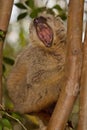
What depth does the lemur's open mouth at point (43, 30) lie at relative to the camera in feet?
4.89

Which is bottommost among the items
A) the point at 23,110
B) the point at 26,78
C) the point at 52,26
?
the point at 23,110

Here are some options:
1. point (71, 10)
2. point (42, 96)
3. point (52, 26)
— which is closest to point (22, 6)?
point (52, 26)

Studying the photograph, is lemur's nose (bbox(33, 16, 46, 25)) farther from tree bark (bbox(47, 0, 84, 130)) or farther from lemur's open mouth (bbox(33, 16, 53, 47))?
tree bark (bbox(47, 0, 84, 130))

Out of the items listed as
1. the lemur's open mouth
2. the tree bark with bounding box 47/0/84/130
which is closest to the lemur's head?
the lemur's open mouth

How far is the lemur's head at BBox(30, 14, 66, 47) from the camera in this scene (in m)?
1.50

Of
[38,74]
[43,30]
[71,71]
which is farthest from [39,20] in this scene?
[71,71]

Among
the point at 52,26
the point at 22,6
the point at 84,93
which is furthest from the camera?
the point at 22,6

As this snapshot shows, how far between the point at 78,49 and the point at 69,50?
0.09 feet

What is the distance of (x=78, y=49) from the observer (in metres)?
1.06

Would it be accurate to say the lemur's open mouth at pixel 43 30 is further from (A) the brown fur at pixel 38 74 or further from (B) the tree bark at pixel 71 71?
(B) the tree bark at pixel 71 71

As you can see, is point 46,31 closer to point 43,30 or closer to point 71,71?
point 43,30

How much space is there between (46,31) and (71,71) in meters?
0.47

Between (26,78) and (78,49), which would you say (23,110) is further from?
(78,49)

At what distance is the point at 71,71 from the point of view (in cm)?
106
